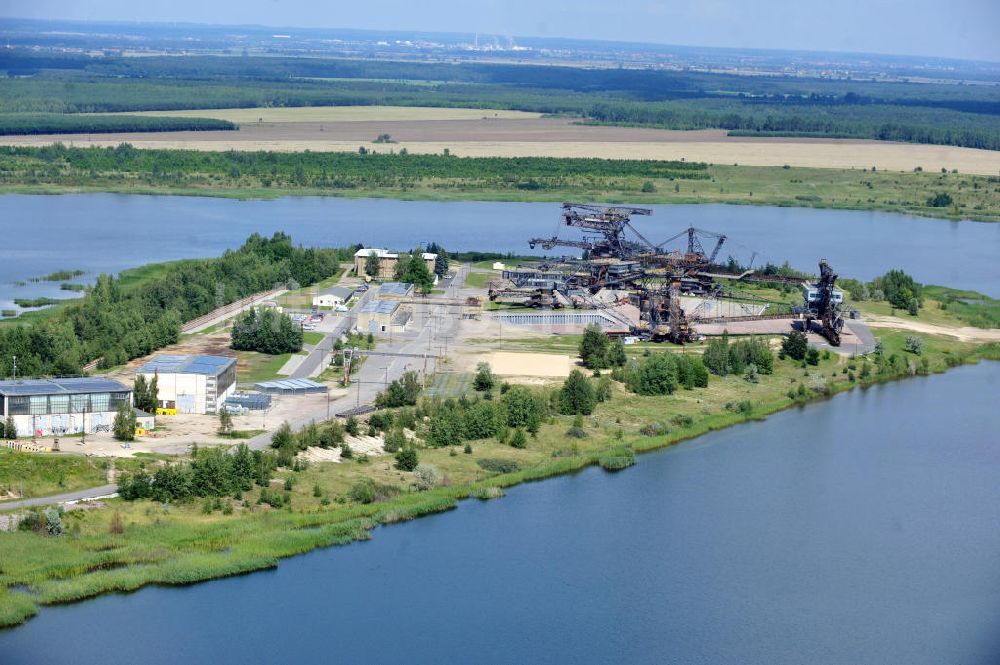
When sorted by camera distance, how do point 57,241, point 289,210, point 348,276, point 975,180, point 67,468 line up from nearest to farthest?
point 67,468 → point 348,276 → point 57,241 → point 289,210 → point 975,180

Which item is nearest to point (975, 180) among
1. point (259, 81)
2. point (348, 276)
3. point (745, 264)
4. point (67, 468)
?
point (745, 264)

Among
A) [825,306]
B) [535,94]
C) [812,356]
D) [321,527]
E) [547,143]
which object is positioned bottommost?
[321,527]

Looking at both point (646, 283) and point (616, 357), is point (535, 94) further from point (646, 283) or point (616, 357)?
point (616, 357)

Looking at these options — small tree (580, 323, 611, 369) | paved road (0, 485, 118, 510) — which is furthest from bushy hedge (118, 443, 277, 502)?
small tree (580, 323, 611, 369)

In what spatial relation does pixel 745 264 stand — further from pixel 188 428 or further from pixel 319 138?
pixel 319 138

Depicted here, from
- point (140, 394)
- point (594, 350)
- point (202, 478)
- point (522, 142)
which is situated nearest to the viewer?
point (202, 478)

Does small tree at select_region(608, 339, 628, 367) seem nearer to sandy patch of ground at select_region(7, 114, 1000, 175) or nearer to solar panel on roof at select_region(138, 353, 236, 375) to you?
solar panel on roof at select_region(138, 353, 236, 375)

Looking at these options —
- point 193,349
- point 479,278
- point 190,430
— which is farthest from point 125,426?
point 479,278
